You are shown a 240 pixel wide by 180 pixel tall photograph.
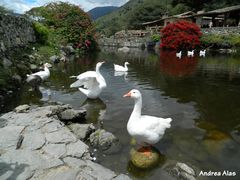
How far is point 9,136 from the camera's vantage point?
18.4 ft

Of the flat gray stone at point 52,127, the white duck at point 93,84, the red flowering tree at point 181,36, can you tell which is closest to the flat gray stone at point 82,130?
the flat gray stone at point 52,127

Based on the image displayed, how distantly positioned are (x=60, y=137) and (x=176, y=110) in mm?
4863

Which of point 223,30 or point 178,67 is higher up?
point 223,30

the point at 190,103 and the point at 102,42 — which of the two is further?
the point at 102,42

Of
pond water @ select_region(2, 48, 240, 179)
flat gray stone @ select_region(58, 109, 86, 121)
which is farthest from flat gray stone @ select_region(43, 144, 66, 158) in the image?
flat gray stone @ select_region(58, 109, 86, 121)

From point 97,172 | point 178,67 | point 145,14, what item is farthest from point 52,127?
point 145,14

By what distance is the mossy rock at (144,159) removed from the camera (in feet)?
18.6

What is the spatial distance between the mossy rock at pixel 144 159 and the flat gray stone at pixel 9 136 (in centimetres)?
251

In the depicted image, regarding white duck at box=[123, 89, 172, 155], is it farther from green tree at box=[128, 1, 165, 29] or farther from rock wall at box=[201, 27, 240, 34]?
green tree at box=[128, 1, 165, 29]

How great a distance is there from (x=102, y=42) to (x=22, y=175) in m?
57.2

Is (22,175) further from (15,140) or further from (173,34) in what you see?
(173,34)

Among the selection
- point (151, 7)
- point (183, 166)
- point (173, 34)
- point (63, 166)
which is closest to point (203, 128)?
point (183, 166)

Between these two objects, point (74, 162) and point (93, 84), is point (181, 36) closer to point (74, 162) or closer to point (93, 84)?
point (93, 84)

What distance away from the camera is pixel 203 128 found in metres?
7.77
